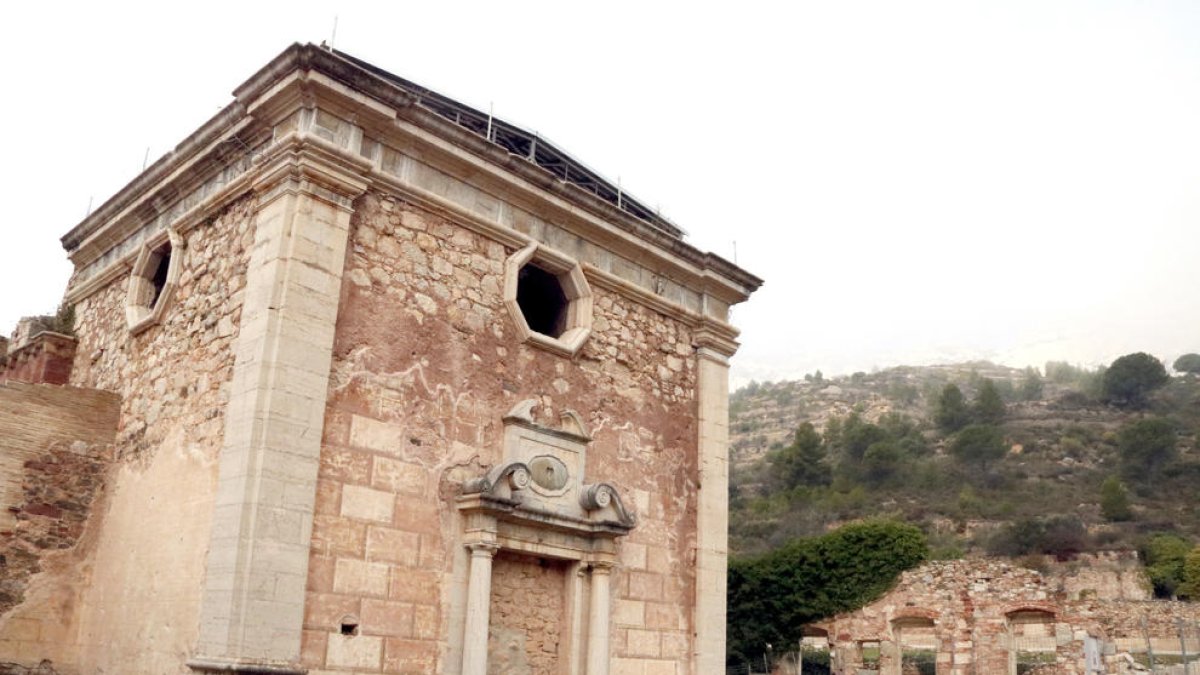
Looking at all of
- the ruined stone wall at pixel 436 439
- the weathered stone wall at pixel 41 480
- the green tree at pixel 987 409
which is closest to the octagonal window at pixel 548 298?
the ruined stone wall at pixel 436 439

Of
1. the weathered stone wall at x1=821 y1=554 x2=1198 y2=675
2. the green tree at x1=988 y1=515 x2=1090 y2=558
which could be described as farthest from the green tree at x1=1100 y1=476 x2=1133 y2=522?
the weathered stone wall at x1=821 y1=554 x2=1198 y2=675

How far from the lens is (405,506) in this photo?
25.5 feet

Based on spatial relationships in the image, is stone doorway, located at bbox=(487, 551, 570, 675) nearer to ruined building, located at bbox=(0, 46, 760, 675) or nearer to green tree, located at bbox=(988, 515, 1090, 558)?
ruined building, located at bbox=(0, 46, 760, 675)

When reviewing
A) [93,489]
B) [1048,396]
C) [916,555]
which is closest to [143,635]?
[93,489]

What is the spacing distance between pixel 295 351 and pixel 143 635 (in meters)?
2.58

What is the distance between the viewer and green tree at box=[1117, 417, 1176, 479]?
48.9m

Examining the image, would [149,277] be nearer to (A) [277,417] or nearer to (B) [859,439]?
(A) [277,417]

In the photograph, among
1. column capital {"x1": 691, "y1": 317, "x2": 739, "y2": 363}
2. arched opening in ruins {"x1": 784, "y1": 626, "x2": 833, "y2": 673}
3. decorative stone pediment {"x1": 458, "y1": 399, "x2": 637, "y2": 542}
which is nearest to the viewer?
decorative stone pediment {"x1": 458, "y1": 399, "x2": 637, "y2": 542}

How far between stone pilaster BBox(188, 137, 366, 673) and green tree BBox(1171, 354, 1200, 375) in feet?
275

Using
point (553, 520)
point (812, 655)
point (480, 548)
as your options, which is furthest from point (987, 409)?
point (480, 548)

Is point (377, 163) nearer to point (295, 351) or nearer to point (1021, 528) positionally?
point (295, 351)

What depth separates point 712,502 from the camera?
34.5 ft

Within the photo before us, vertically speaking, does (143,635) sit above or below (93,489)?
below

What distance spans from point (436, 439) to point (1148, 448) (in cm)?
5024
